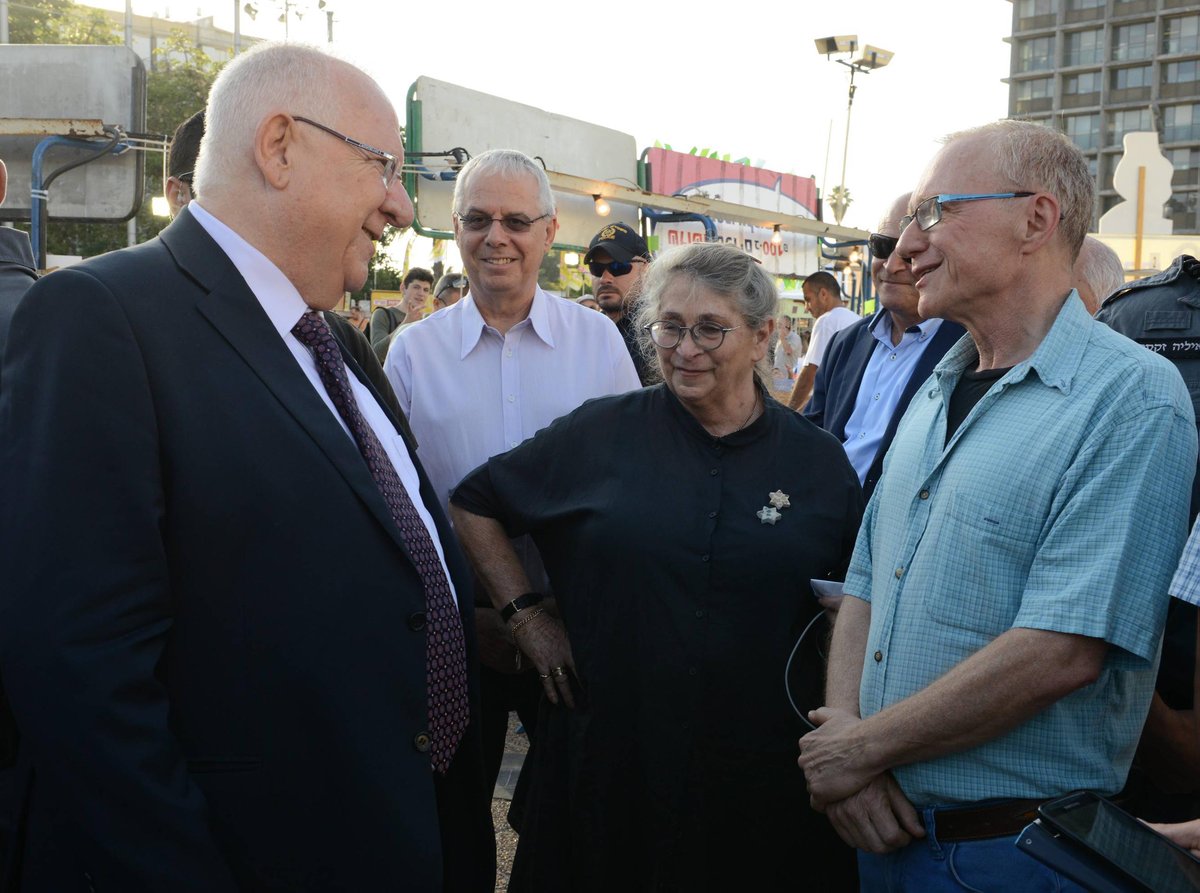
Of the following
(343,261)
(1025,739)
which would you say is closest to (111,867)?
(343,261)

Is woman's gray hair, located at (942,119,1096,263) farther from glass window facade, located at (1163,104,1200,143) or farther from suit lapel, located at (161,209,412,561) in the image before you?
glass window facade, located at (1163,104,1200,143)

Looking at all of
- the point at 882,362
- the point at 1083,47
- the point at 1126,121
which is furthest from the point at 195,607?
the point at 1083,47

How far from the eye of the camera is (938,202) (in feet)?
6.91

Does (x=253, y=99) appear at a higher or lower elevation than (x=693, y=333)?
higher

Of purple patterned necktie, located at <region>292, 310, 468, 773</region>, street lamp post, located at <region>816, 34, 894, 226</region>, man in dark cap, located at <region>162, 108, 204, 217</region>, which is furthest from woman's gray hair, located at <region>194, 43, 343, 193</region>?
street lamp post, located at <region>816, 34, 894, 226</region>

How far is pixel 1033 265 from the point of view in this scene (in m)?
2.05

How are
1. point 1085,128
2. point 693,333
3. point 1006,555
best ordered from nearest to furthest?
point 1006,555 < point 693,333 < point 1085,128

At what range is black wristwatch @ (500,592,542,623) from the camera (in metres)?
2.75

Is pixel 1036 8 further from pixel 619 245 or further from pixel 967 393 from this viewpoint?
pixel 967 393

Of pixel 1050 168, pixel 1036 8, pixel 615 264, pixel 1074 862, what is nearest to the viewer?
pixel 1074 862

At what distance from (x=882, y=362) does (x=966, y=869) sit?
2172 millimetres

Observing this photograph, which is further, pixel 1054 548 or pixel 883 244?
pixel 883 244

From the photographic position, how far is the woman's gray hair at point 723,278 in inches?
109

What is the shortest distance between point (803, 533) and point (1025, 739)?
81 centimetres
